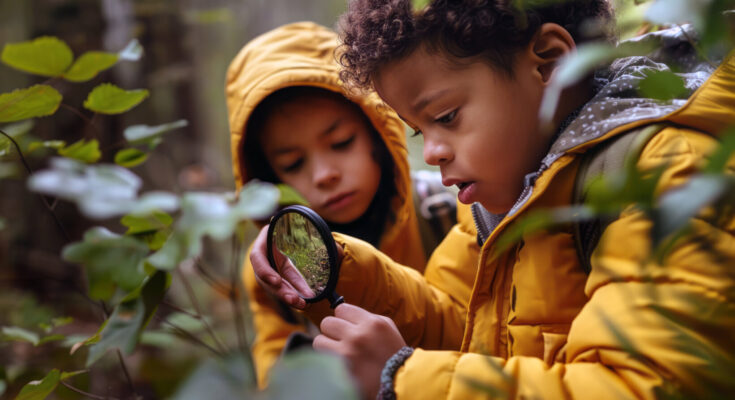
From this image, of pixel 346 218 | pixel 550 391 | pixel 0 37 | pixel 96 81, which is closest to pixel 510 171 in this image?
pixel 550 391

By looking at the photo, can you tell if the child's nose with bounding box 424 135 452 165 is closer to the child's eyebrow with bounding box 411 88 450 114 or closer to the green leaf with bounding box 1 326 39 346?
the child's eyebrow with bounding box 411 88 450 114

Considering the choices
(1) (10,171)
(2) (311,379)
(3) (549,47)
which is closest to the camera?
(2) (311,379)

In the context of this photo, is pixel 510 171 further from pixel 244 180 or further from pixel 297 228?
pixel 244 180

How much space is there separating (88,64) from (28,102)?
135mm

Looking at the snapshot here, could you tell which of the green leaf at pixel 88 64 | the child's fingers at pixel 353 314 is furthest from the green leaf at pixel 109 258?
the green leaf at pixel 88 64

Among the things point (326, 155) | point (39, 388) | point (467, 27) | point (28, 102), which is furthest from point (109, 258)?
point (326, 155)

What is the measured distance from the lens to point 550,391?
76cm

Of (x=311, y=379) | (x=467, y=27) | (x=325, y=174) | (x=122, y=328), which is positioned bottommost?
(x=325, y=174)

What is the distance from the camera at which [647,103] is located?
2.96 ft

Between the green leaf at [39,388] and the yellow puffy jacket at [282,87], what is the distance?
83 cm

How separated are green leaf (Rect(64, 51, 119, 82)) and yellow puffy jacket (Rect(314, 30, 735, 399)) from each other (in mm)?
615

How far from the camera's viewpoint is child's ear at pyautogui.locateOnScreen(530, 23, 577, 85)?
1012mm

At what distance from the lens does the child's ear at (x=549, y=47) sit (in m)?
1.01

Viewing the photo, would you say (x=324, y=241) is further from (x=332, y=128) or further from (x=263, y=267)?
(x=332, y=128)
